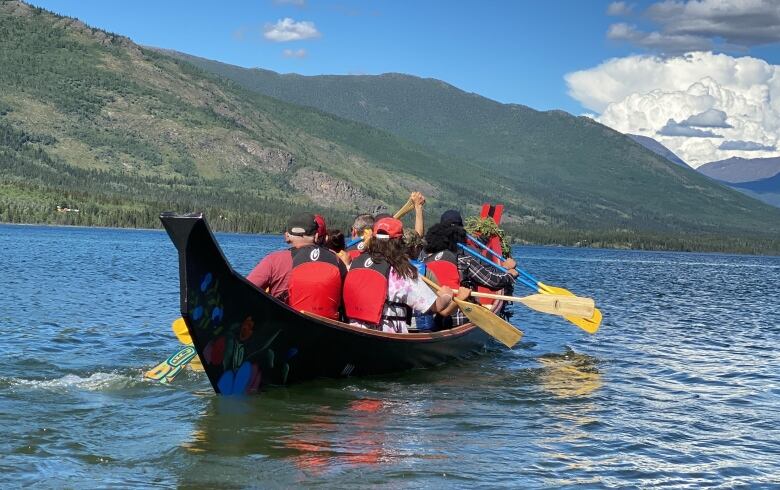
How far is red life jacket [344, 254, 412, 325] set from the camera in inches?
591

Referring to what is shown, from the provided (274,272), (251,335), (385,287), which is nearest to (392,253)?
(385,287)

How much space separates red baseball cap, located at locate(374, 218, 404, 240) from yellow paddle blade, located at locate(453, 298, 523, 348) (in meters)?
2.24

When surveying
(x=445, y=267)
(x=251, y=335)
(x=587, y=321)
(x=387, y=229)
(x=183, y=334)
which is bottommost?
(x=183, y=334)

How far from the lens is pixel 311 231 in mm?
14547

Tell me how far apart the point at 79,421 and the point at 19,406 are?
4.14 ft

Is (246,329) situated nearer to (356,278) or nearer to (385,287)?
(356,278)

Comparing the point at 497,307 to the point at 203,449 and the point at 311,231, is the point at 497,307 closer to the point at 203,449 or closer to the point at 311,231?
the point at 311,231

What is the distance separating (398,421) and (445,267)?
5.31m

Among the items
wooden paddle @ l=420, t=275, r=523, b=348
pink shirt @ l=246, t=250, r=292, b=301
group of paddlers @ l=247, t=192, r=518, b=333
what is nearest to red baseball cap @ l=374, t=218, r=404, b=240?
group of paddlers @ l=247, t=192, r=518, b=333

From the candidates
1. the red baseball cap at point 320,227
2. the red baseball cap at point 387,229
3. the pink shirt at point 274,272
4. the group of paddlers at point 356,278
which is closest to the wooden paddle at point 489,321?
the group of paddlers at point 356,278

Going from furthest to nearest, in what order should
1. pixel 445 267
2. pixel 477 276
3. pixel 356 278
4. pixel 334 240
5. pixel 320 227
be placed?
pixel 477 276 → pixel 445 267 → pixel 334 240 → pixel 320 227 → pixel 356 278

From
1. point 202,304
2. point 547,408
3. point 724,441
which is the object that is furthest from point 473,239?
point 202,304

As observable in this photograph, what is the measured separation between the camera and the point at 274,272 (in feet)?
48.3

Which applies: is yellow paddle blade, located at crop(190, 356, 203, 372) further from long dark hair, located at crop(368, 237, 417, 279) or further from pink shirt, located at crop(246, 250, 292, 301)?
long dark hair, located at crop(368, 237, 417, 279)
